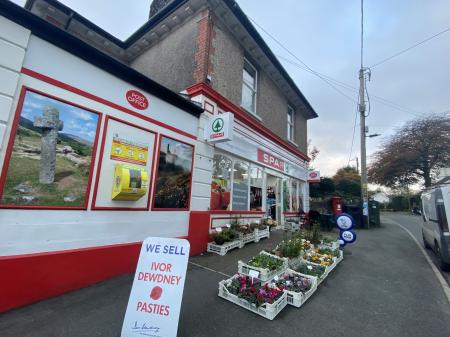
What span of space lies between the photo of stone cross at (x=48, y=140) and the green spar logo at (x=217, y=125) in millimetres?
3836

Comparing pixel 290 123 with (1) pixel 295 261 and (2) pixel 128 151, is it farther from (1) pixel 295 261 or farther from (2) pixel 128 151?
(2) pixel 128 151

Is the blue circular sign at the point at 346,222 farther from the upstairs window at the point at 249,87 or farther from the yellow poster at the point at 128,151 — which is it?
the yellow poster at the point at 128,151

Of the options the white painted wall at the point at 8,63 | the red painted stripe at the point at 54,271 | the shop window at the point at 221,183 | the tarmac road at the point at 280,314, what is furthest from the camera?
the shop window at the point at 221,183

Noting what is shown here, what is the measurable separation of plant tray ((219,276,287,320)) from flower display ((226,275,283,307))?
60 mm

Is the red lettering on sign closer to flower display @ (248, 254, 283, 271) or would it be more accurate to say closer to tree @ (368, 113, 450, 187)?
flower display @ (248, 254, 283, 271)

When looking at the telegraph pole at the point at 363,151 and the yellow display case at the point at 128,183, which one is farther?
the telegraph pole at the point at 363,151

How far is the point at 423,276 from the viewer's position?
5449 millimetres

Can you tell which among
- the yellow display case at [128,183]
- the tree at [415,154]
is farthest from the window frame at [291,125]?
the tree at [415,154]

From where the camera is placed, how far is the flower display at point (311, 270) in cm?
480

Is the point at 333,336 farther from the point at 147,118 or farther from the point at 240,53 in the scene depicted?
the point at 240,53

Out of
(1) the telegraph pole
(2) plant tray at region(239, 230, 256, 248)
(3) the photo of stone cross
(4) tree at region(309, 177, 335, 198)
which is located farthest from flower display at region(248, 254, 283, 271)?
(4) tree at region(309, 177, 335, 198)

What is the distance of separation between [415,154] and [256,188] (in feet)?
89.7

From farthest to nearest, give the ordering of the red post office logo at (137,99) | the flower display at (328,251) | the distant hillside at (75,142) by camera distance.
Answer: the flower display at (328,251)
the red post office logo at (137,99)
the distant hillside at (75,142)

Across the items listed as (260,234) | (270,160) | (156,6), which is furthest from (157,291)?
(156,6)
